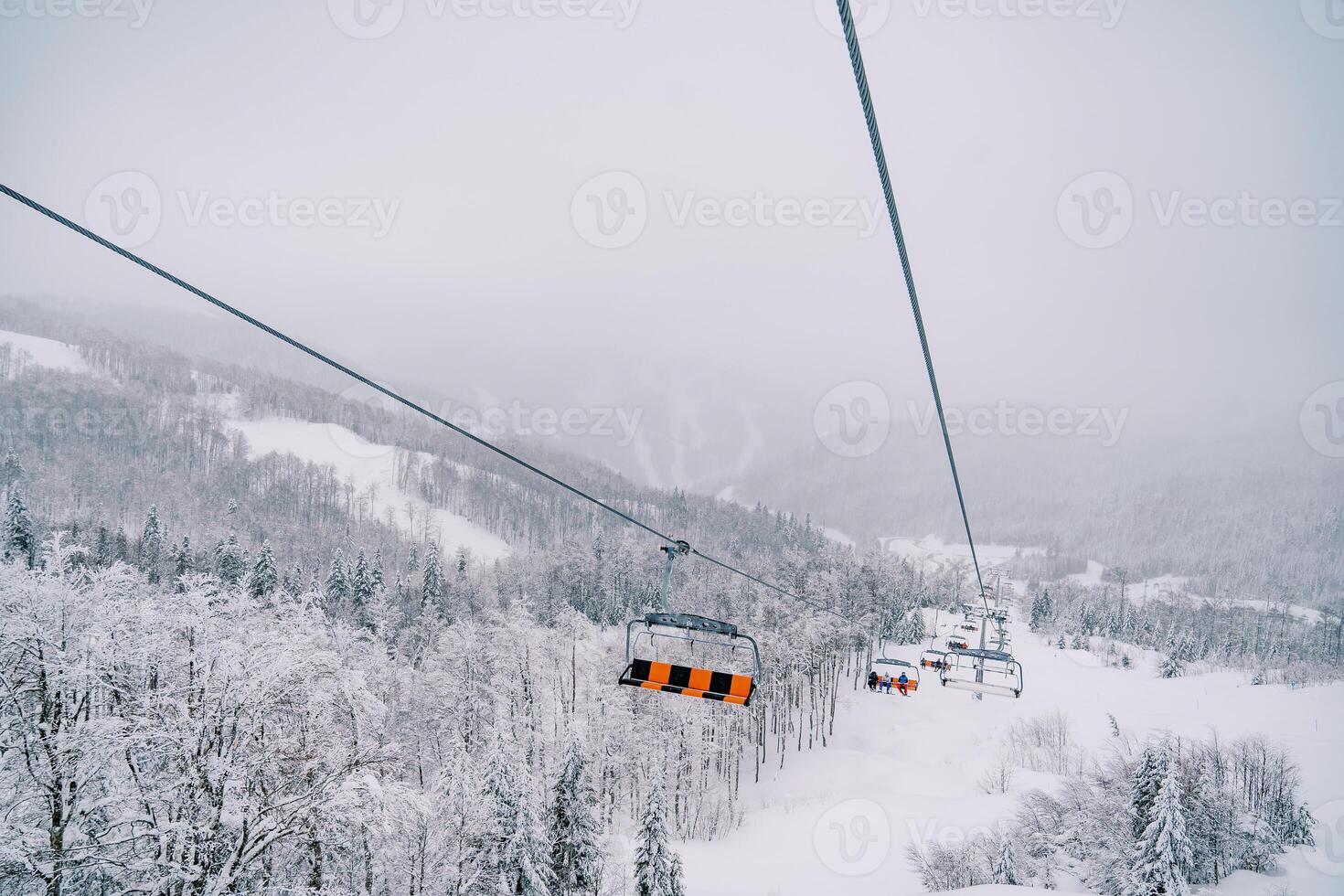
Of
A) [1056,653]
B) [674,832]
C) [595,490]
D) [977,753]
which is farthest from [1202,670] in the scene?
[595,490]

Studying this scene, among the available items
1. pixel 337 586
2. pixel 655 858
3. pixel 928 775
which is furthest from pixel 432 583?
pixel 655 858

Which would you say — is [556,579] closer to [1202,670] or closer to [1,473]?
[1202,670]

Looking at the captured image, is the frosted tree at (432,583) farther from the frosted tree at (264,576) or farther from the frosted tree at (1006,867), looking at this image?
the frosted tree at (1006,867)

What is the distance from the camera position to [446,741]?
3616cm

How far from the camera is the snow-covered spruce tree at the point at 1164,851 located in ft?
81.5

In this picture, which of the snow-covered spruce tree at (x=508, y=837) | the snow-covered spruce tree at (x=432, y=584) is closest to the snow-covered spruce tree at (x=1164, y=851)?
the snow-covered spruce tree at (x=508, y=837)

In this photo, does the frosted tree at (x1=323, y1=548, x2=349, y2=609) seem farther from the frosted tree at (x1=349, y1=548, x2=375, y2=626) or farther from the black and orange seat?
the black and orange seat

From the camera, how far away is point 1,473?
108625 mm

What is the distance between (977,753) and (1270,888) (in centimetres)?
2144

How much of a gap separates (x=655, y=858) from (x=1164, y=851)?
20.5 metres

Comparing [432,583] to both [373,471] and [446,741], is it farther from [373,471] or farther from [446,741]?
[373,471]

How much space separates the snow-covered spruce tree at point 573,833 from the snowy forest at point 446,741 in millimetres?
92

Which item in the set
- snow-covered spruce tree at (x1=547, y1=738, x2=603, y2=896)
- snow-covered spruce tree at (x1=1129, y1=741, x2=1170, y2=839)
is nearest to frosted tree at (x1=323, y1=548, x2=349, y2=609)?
snow-covered spruce tree at (x1=547, y1=738, x2=603, y2=896)

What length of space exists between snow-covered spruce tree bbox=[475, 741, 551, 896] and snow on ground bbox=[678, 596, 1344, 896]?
1470cm
